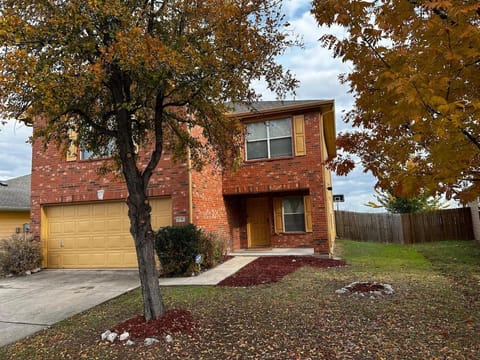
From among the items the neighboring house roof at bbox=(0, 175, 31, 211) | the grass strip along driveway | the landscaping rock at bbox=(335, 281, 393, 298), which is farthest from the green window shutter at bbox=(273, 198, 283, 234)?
the neighboring house roof at bbox=(0, 175, 31, 211)

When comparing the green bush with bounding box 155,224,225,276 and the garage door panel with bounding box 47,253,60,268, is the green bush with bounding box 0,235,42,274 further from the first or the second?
the green bush with bounding box 155,224,225,276

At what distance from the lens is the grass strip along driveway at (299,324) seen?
4.18m

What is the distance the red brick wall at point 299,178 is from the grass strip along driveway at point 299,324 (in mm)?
3889

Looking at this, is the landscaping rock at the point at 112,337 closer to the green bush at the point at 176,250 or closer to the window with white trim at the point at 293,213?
the green bush at the point at 176,250

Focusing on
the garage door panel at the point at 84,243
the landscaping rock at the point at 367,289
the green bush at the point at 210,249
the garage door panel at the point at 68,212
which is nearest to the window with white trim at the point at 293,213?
the green bush at the point at 210,249

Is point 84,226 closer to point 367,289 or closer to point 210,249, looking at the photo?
point 210,249

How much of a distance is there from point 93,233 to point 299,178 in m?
7.27

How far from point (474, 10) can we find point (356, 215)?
18.1 meters

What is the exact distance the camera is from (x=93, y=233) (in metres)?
11.7

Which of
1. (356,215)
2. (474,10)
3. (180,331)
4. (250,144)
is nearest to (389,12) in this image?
(474,10)

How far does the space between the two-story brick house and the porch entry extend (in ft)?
4.41

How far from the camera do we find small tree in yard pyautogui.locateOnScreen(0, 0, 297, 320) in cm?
Answer: 469

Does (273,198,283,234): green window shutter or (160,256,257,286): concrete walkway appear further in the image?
(273,198,283,234): green window shutter

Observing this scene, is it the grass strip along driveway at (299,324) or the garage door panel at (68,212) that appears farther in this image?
the garage door panel at (68,212)
